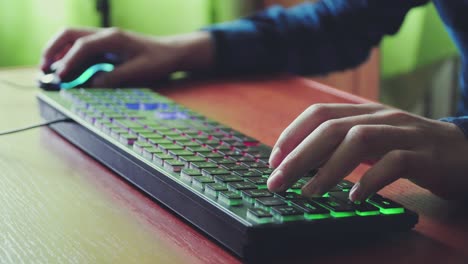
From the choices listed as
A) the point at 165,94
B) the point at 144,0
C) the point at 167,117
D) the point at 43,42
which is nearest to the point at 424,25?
the point at 144,0

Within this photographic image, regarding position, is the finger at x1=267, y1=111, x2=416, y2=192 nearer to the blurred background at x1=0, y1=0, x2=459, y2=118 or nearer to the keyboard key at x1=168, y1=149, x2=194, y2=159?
the keyboard key at x1=168, y1=149, x2=194, y2=159

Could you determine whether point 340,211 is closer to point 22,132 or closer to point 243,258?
point 243,258

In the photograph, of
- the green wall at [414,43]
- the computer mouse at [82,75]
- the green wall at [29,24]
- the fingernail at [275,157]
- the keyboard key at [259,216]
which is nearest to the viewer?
the keyboard key at [259,216]

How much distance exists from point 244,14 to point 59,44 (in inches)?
49.2

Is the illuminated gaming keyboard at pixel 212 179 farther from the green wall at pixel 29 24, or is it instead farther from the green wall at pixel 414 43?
the green wall at pixel 414 43

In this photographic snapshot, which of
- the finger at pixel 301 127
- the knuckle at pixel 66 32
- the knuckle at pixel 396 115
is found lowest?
the finger at pixel 301 127

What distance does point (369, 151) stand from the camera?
589mm

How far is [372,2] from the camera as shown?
1116mm

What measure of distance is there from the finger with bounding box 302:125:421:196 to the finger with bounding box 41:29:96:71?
23.2 inches

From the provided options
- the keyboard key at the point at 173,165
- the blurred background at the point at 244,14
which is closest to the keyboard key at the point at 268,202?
the keyboard key at the point at 173,165

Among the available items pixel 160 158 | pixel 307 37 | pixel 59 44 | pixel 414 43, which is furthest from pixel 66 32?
pixel 414 43

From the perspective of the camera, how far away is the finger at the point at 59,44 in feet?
3.46

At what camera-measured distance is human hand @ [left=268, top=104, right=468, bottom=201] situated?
0.57m

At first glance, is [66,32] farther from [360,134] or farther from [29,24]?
[29,24]
